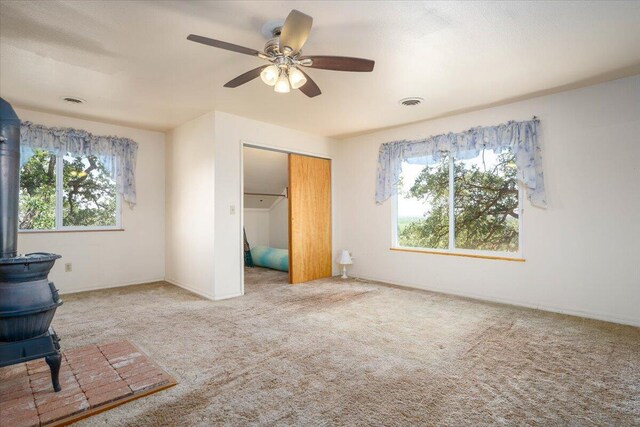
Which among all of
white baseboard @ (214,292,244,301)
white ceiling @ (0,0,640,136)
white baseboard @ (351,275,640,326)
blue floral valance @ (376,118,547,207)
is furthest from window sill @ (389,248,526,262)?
white baseboard @ (214,292,244,301)

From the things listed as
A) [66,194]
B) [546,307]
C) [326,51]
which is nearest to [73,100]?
[66,194]

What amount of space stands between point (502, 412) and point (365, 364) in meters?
0.87

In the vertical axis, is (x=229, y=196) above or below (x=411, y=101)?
below

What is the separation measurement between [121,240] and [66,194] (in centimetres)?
90

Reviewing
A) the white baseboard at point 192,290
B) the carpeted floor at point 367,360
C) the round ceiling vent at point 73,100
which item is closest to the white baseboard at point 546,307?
the carpeted floor at point 367,360

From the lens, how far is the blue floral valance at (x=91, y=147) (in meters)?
4.04

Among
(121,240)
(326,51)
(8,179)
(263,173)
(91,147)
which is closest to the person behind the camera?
(8,179)

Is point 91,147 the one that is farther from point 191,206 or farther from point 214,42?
point 214,42

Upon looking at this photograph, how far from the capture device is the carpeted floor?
180 centimetres

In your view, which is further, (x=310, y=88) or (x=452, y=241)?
(x=452, y=241)

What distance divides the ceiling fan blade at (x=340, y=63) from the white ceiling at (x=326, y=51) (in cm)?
25

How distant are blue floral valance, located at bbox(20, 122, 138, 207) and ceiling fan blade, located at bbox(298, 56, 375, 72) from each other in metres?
3.70

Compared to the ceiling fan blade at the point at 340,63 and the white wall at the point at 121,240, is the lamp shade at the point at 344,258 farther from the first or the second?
the ceiling fan blade at the point at 340,63

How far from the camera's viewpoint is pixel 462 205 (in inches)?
174
